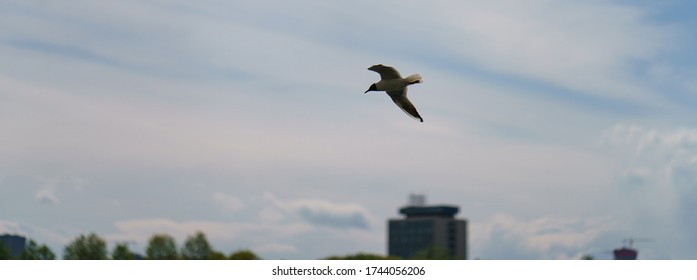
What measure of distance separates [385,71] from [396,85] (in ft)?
2.79

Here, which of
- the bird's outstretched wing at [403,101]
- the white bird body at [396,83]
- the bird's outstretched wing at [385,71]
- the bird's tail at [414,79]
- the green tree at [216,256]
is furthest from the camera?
the green tree at [216,256]

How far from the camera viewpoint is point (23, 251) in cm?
9844

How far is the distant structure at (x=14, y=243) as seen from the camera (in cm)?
10082

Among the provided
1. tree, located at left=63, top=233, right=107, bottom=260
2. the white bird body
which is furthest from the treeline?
the white bird body

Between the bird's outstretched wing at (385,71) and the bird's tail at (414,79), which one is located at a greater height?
the bird's outstretched wing at (385,71)

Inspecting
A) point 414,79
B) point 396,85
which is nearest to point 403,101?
point 396,85

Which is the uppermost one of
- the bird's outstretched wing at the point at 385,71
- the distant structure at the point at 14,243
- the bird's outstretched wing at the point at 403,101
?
the distant structure at the point at 14,243

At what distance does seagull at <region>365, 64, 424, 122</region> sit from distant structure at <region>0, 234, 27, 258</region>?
252 feet

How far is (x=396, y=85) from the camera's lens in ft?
99.5

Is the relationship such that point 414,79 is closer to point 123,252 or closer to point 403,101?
point 403,101

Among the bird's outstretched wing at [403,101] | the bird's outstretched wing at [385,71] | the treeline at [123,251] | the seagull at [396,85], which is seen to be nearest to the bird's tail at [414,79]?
the seagull at [396,85]

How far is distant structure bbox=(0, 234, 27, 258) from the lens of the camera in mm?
100825

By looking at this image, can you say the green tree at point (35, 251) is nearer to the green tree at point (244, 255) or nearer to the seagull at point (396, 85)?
the green tree at point (244, 255)
